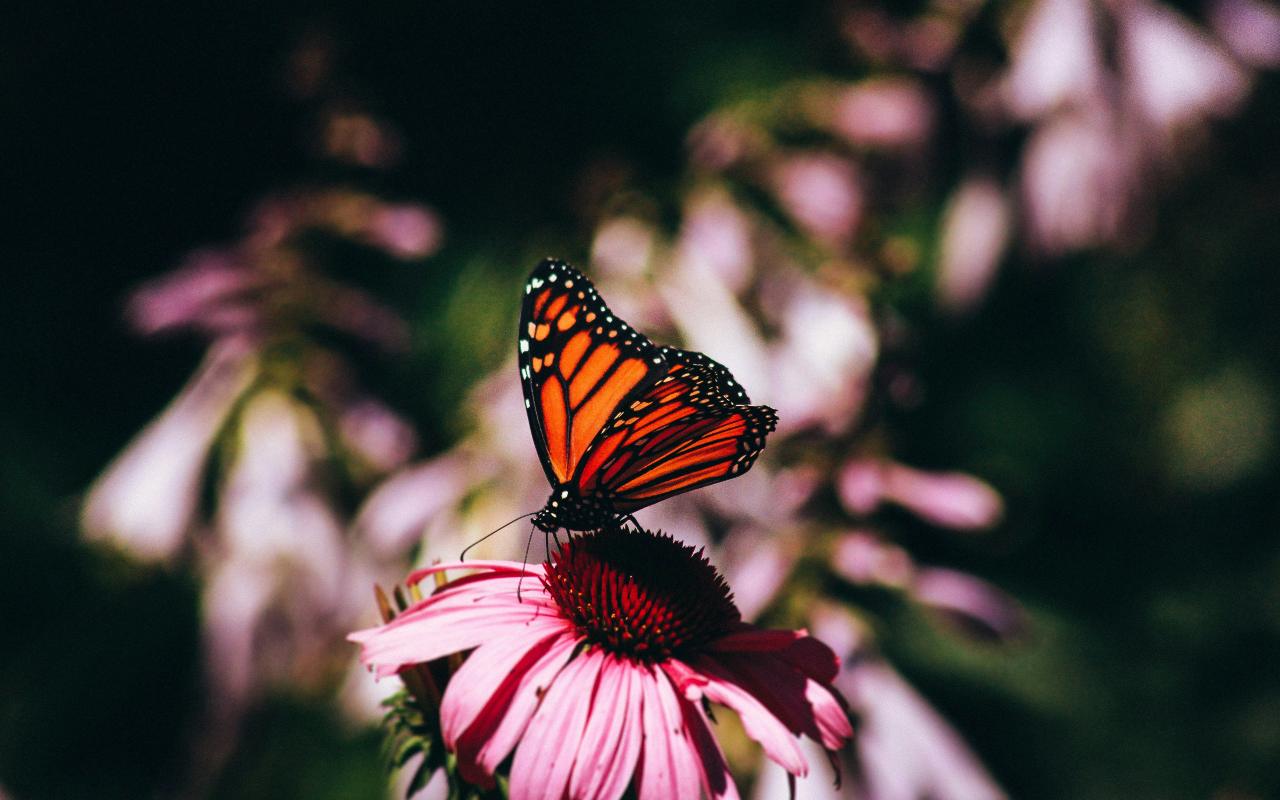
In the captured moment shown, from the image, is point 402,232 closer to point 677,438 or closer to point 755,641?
point 677,438

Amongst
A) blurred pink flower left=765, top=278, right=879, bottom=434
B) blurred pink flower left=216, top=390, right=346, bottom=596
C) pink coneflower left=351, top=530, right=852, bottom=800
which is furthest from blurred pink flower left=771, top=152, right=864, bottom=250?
pink coneflower left=351, top=530, right=852, bottom=800

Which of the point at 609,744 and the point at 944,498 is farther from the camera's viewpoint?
the point at 944,498

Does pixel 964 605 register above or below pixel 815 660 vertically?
above

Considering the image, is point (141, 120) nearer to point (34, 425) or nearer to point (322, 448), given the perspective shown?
point (34, 425)

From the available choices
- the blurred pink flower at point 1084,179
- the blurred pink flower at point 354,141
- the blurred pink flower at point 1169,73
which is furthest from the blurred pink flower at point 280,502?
the blurred pink flower at point 1169,73

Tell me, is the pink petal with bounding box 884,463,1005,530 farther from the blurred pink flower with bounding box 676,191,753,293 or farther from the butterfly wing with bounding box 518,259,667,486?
the butterfly wing with bounding box 518,259,667,486

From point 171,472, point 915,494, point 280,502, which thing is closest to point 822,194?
point 915,494
